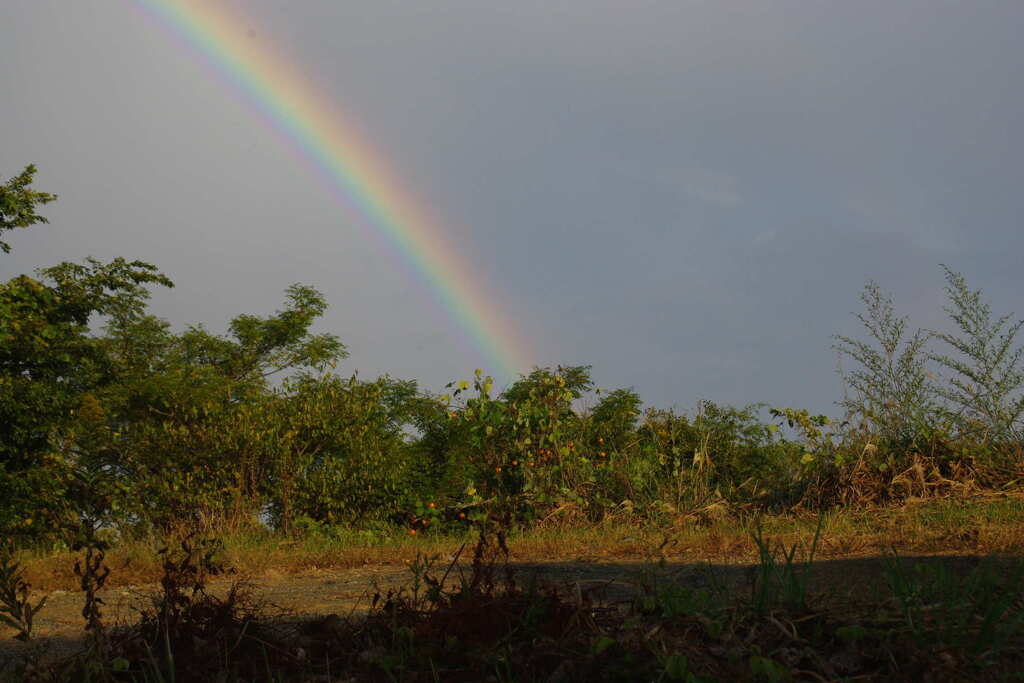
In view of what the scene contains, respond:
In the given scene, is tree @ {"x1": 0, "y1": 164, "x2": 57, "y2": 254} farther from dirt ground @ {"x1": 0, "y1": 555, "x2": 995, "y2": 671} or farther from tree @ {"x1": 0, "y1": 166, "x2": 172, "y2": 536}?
dirt ground @ {"x1": 0, "y1": 555, "x2": 995, "y2": 671}

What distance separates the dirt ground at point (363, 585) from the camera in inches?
136

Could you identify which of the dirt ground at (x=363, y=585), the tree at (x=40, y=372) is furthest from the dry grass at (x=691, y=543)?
the tree at (x=40, y=372)

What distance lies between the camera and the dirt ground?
346cm

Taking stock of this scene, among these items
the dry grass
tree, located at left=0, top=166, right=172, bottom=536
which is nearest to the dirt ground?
the dry grass

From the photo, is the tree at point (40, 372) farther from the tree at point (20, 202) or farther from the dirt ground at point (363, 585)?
the dirt ground at point (363, 585)

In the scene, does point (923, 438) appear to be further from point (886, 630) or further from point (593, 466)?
point (886, 630)

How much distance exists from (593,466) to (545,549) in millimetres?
3599

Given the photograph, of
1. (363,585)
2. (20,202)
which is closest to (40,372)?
(20,202)

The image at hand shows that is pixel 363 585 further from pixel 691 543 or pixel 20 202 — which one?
pixel 20 202

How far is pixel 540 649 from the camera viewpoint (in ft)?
7.85

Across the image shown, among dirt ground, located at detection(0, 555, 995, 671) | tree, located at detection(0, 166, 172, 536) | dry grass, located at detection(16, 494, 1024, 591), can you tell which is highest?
tree, located at detection(0, 166, 172, 536)

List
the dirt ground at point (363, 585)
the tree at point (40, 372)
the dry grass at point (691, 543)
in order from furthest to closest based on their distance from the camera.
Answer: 1. the tree at point (40, 372)
2. the dry grass at point (691, 543)
3. the dirt ground at point (363, 585)

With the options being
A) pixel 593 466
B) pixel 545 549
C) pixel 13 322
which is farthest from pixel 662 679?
pixel 13 322

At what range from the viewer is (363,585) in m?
4.86
